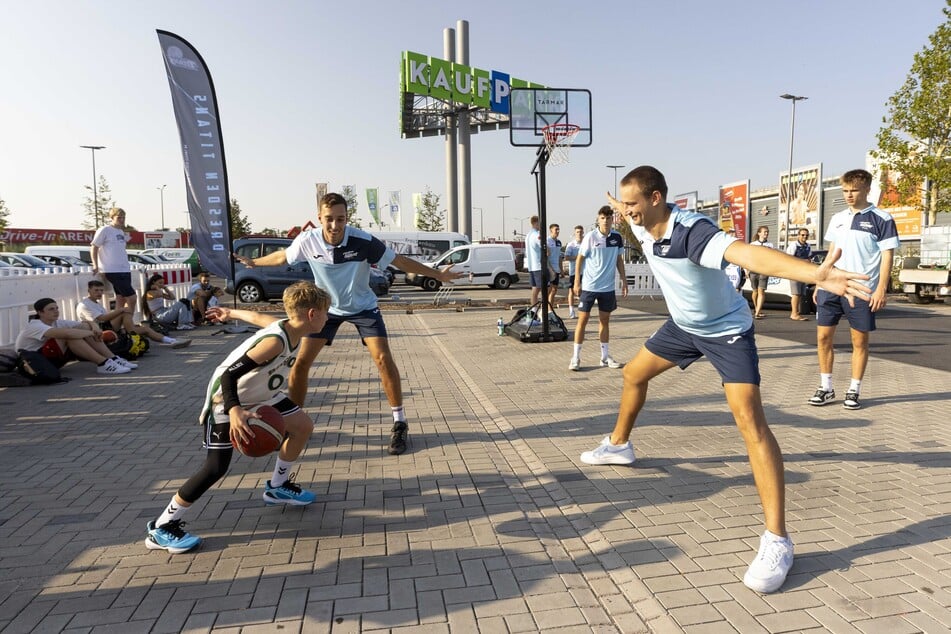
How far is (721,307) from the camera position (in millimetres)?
3174

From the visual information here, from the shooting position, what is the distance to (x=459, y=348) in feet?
33.5

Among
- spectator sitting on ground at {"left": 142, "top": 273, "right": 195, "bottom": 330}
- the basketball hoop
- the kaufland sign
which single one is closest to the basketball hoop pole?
the basketball hoop

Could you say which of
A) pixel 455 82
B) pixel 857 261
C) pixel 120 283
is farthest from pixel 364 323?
pixel 455 82

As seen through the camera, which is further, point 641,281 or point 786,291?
point 641,281

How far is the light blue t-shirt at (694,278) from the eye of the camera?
293 cm

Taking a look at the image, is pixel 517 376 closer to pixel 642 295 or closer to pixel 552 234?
pixel 552 234

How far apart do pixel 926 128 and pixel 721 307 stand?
74.3ft

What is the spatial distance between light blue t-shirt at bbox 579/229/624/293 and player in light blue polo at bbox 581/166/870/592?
4.13 metres

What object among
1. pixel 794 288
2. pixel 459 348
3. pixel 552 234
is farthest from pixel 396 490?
pixel 794 288

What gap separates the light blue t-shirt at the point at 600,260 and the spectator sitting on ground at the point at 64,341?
6.08 metres

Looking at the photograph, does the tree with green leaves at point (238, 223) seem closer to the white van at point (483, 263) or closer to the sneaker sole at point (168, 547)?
the white van at point (483, 263)

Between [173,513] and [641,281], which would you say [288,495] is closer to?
[173,513]

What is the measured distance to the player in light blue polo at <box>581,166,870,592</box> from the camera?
8.75ft

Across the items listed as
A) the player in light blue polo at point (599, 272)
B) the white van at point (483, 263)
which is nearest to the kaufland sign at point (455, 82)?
the white van at point (483, 263)
